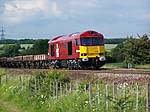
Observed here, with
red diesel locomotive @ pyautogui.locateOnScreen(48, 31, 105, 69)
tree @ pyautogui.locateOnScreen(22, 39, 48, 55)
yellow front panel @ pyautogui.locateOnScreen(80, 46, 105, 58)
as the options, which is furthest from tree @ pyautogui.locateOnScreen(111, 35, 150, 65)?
Answer: tree @ pyautogui.locateOnScreen(22, 39, 48, 55)

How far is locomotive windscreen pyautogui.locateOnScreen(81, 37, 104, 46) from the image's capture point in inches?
1561

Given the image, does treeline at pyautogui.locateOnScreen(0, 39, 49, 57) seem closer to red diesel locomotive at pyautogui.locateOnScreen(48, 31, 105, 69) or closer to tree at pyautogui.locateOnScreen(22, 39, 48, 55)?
tree at pyautogui.locateOnScreen(22, 39, 48, 55)

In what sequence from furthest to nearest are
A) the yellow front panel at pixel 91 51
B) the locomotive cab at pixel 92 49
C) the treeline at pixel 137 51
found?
1. the treeline at pixel 137 51
2. the yellow front panel at pixel 91 51
3. the locomotive cab at pixel 92 49

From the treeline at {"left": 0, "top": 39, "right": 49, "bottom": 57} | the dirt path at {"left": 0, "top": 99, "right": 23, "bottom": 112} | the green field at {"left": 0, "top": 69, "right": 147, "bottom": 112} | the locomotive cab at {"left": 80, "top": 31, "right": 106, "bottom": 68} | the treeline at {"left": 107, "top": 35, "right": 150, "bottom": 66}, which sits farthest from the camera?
the treeline at {"left": 0, "top": 39, "right": 49, "bottom": 57}

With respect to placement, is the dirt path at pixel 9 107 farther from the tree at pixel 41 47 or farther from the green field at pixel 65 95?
the tree at pixel 41 47

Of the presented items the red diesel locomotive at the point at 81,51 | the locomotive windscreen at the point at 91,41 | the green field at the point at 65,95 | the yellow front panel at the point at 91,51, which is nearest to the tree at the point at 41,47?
the red diesel locomotive at the point at 81,51

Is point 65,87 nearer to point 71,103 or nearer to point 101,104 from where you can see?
point 71,103

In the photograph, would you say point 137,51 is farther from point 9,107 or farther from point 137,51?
point 9,107

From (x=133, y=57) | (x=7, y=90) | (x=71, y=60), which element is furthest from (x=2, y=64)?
(x=7, y=90)

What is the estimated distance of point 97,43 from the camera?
132 feet

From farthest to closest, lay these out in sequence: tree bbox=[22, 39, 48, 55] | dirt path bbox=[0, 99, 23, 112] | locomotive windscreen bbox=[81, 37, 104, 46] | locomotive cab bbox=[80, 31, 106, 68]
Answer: tree bbox=[22, 39, 48, 55] → locomotive windscreen bbox=[81, 37, 104, 46] → locomotive cab bbox=[80, 31, 106, 68] → dirt path bbox=[0, 99, 23, 112]

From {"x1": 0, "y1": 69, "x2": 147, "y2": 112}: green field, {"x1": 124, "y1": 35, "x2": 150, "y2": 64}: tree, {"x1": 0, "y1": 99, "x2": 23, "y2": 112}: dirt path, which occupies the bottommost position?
{"x1": 0, "y1": 99, "x2": 23, "y2": 112}: dirt path

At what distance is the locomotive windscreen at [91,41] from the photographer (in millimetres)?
39656

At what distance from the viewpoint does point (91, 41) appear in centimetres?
4003
